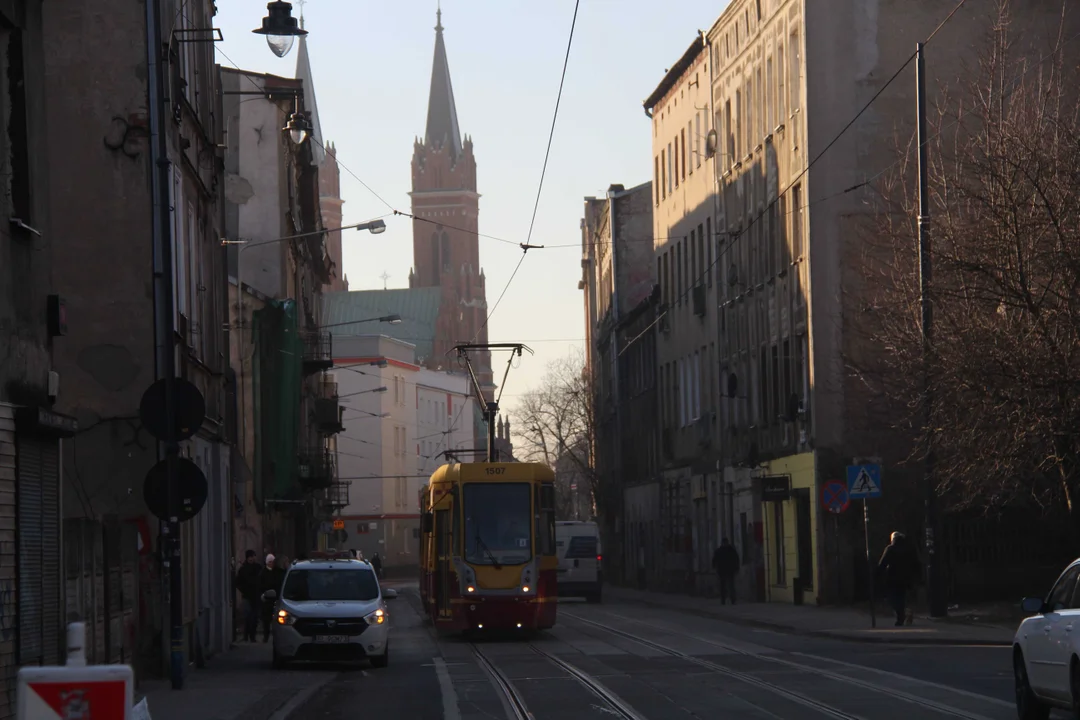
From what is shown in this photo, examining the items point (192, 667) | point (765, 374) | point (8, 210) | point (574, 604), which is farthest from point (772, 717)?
point (574, 604)

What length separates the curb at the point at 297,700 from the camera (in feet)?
54.7

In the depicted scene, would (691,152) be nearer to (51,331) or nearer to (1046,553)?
(1046,553)

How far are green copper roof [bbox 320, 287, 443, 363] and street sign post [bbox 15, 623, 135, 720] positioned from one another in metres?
144

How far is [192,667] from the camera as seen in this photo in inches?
935

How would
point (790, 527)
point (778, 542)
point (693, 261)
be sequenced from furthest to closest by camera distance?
1. point (693, 261)
2. point (778, 542)
3. point (790, 527)

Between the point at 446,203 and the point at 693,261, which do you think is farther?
the point at 446,203

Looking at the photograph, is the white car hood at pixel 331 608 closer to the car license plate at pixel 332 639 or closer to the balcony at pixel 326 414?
the car license plate at pixel 332 639

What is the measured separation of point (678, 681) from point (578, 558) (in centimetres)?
3152

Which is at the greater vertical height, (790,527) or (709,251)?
(709,251)

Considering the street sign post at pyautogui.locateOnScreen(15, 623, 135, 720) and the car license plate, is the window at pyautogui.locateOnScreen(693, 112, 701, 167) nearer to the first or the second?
the car license plate

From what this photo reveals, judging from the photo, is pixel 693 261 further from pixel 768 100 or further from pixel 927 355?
pixel 927 355

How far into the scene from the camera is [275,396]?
153ft

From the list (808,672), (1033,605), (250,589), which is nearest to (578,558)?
(250,589)

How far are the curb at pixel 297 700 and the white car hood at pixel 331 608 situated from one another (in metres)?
1.57
